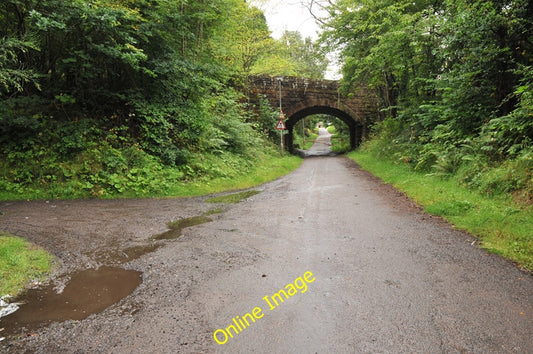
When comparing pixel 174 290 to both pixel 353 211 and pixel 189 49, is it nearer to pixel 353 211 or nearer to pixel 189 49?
pixel 353 211

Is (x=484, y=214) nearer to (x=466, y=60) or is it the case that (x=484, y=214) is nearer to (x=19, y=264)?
(x=466, y=60)

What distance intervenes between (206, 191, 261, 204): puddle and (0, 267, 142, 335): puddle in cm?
435

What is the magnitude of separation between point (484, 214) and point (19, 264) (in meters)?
7.12

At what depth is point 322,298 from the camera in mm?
3096

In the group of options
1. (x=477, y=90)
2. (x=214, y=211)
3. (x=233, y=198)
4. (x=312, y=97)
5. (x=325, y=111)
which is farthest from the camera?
(x=325, y=111)

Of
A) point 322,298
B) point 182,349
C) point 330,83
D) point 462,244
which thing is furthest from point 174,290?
point 330,83

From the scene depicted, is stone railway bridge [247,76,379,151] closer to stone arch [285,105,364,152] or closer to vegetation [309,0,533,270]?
stone arch [285,105,364,152]

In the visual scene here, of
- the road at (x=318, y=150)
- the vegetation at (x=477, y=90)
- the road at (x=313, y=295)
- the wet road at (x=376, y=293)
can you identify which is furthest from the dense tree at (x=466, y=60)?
the road at (x=318, y=150)

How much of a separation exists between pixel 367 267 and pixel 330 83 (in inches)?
844

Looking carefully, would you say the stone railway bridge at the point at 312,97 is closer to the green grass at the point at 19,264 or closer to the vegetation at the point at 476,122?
the vegetation at the point at 476,122

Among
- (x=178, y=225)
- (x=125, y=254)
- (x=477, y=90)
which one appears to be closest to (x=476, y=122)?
(x=477, y=90)

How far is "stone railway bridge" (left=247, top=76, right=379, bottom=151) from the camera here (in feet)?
70.8

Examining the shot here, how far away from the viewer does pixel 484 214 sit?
5.23 metres

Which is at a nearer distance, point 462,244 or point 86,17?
point 462,244
